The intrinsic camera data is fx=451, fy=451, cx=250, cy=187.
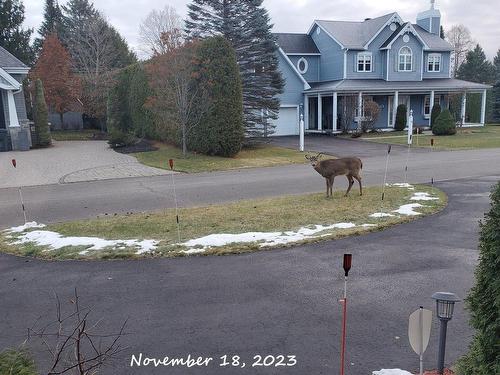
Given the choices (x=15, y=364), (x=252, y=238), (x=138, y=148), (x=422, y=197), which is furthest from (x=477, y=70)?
(x=15, y=364)

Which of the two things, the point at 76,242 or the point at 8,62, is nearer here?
the point at 76,242

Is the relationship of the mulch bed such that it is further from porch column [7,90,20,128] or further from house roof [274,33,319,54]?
house roof [274,33,319,54]

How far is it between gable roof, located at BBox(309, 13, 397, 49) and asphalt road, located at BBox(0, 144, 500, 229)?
18.6 meters

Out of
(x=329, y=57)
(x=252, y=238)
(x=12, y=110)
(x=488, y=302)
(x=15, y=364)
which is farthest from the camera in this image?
(x=329, y=57)

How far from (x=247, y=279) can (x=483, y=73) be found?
2601 inches

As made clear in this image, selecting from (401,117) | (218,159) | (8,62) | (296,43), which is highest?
(296,43)

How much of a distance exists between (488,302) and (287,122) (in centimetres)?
3580

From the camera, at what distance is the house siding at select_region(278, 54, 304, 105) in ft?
123

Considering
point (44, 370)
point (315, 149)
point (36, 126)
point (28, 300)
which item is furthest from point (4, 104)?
point (44, 370)

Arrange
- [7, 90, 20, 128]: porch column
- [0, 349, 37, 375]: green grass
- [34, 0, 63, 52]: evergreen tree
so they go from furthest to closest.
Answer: [34, 0, 63, 52]: evergreen tree < [7, 90, 20, 128]: porch column < [0, 349, 37, 375]: green grass

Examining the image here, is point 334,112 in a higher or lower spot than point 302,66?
lower

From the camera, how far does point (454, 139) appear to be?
3020cm

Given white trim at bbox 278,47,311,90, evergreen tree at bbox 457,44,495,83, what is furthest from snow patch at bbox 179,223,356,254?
evergreen tree at bbox 457,44,495,83

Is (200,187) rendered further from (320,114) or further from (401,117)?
(401,117)
